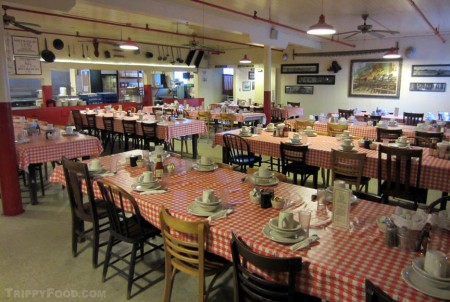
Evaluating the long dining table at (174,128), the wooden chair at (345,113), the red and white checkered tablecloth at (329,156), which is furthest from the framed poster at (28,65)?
the wooden chair at (345,113)

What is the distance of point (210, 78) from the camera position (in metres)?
16.2

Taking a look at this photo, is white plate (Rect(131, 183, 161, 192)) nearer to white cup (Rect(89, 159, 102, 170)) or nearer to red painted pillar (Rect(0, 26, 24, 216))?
white cup (Rect(89, 159, 102, 170))

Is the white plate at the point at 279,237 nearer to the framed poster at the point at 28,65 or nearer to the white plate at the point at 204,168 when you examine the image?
the white plate at the point at 204,168

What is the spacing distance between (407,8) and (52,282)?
7.68m

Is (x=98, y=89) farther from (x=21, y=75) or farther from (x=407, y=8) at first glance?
(x=407, y=8)

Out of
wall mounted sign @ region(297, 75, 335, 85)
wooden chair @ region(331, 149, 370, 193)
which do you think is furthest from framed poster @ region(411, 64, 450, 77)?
wooden chair @ region(331, 149, 370, 193)

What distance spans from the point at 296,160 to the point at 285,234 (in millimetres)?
2871

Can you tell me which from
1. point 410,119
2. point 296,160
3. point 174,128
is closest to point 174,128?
point 174,128

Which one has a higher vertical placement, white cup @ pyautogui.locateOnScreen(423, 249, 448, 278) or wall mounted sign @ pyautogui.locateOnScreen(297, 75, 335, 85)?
wall mounted sign @ pyautogui.locateOnScreen(297, 75, 335, 85)

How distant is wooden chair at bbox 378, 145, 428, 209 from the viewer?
3.75 m

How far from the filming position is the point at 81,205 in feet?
10.7

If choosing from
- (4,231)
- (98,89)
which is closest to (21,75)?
(98,89)

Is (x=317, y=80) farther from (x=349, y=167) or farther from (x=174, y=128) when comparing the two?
(x=349, y=167)

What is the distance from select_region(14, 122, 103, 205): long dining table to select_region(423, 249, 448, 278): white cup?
4.68 m
